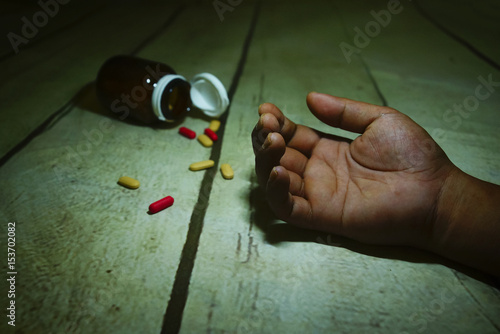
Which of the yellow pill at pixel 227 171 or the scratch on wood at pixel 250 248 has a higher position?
the yellow pill at pixel 227 171

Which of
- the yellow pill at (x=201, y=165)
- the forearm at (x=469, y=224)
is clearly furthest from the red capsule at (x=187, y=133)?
the forearm at (x=469, y=224)

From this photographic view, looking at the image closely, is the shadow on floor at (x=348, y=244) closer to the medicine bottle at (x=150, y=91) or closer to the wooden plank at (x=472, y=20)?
the medicine bottle at (x=150, y=91)

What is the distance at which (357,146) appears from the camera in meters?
0.72

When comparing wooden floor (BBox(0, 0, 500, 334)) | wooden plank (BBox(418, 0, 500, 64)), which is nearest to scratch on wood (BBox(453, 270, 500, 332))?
wooden floor (BBox(0, 0, 500, 334))

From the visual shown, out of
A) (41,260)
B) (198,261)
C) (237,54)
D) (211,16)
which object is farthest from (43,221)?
(211,16)

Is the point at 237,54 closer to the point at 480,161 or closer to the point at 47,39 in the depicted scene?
the point at 47,39

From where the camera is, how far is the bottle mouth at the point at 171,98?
0.90m

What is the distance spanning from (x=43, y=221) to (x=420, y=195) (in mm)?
789

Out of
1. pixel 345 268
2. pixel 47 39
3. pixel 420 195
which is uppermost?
pixel 47 39

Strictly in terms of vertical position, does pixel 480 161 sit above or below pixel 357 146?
below

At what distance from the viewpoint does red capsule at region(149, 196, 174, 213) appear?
708 mm

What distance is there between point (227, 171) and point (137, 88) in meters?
0.37

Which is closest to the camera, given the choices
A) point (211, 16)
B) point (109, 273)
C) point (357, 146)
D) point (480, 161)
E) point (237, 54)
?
point (109, 273)

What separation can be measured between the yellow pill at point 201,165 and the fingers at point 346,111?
30 cm
